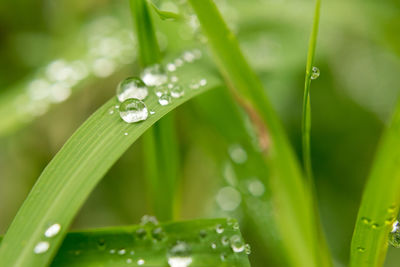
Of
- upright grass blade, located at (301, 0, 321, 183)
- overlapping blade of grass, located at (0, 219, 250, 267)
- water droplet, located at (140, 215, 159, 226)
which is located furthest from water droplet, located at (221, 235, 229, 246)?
upright grass blade, located at (301, 0, 321, 183)

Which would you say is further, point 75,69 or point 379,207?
point 75,69

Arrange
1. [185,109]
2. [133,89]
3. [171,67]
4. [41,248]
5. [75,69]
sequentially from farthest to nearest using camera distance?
[75,69] → [185,109] → [171,67] → [133,89] → [41,248]

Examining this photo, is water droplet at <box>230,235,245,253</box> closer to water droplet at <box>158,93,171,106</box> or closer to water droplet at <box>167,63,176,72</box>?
water droplet at <box>158,93,171,106</box>

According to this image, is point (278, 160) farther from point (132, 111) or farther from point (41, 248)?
point (41, 248)

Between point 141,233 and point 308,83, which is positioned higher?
point 308,83

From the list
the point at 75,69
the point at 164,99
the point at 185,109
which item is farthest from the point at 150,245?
the point at 75,69

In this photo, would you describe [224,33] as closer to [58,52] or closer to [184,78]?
[184,78]
